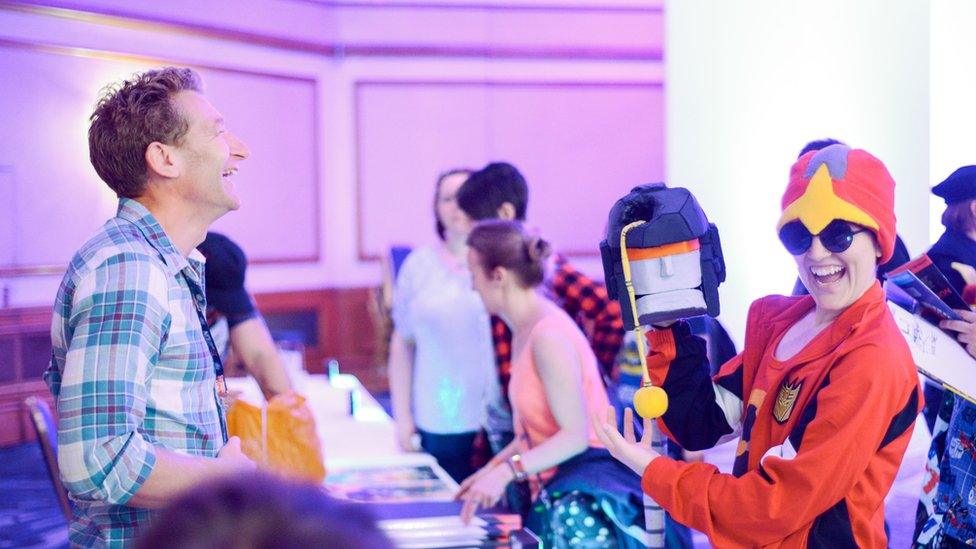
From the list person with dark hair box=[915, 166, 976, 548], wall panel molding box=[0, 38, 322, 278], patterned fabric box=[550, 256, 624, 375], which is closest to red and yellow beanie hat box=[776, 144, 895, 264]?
person with dark hair box=[915, 166, 976, 548]

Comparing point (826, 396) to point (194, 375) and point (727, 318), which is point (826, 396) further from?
point (727, 318)

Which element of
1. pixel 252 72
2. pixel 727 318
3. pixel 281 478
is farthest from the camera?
pixel 252 72

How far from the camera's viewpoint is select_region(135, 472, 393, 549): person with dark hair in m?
0.51

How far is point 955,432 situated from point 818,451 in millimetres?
970

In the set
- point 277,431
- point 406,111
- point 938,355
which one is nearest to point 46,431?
point 277,431

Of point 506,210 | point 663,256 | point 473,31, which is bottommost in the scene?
point 663,256

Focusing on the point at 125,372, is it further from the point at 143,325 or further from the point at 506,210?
the point at 506,210

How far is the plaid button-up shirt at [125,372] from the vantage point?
1302 mm

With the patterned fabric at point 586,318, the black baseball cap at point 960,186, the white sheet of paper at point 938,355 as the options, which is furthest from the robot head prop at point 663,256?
the patterned fabric at point 586,318

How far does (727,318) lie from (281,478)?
10.7 ft

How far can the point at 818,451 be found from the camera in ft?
4.38

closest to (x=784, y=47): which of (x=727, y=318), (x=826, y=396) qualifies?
(x=727, y=318)

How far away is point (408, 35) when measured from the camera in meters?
8.34

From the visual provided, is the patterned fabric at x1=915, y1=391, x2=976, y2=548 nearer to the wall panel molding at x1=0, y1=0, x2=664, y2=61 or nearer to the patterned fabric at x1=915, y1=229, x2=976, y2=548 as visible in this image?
the patterned fabric at x1=915, y1=229, x2=976, y2=548
